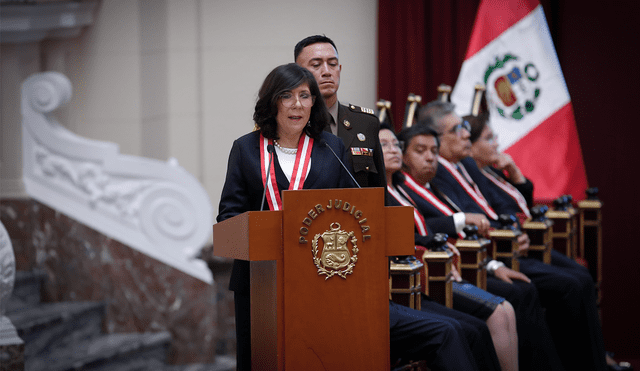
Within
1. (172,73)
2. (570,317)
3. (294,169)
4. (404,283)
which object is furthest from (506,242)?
(172,73)

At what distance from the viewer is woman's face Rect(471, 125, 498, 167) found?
4.12 metres

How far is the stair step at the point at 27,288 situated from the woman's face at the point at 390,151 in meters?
2.40

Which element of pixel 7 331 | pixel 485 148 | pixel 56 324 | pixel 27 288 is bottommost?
pixel 56 324

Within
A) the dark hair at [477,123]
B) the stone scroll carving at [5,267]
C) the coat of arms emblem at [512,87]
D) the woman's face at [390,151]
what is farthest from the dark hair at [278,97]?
the coat of arms emblem at [512,87]

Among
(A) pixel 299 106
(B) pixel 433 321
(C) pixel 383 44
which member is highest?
(C) pixel 383 44

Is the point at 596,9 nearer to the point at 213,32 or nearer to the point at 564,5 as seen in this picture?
the point at 564,5

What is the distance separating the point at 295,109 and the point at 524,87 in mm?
3453

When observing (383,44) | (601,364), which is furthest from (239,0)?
(601,364)

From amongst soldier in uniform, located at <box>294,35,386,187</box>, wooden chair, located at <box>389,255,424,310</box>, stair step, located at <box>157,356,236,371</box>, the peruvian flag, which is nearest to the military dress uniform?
soldier in uniform, located at <box>294,35,386,187</box>

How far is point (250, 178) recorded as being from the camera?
75.5 inches

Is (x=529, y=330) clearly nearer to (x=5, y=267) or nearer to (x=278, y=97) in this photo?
(x=278, y=97)

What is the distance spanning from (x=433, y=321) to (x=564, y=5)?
146 inches

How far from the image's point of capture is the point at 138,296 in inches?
165

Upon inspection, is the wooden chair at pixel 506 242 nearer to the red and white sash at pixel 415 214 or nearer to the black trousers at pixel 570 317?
the black trousers at pixel 570 317
